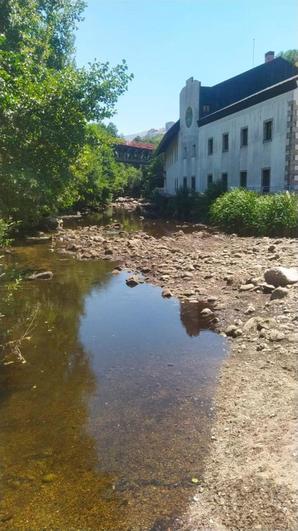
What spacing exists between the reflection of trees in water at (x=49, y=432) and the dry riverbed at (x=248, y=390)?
0.91m

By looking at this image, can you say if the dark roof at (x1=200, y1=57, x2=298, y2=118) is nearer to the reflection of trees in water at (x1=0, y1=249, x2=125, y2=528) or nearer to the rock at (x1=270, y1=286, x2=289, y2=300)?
the rock at (x1=270, y1=286, x2=289, y2=300)

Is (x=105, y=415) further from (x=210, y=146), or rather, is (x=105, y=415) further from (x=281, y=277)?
(x=210, y=146)

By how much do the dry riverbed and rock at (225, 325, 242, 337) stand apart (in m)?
0.02

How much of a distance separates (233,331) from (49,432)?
136 inches

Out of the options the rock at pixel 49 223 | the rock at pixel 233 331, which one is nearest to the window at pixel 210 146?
the rock at pixel 49 223

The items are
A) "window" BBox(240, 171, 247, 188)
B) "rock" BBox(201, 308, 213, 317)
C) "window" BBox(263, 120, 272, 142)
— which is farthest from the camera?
"window" BBox(240, 171, 247, 188)

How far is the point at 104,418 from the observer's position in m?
4.44

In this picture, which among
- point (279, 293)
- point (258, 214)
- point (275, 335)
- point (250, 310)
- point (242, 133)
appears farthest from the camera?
point (242, 133)

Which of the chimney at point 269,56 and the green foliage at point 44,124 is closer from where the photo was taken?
the green foliage at point 44,124

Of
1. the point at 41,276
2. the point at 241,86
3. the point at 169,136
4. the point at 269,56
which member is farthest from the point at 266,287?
the point at 169,136

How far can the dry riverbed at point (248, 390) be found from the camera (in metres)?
2.93

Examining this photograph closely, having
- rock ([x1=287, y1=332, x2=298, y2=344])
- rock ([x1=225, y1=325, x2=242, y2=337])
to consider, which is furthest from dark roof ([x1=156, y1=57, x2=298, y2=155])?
rock ([x1=287, y1=332, x2=298, y2=344])

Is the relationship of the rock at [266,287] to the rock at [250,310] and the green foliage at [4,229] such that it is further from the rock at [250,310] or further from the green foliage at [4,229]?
the green foliage at [4,229]

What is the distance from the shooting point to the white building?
21534mm
